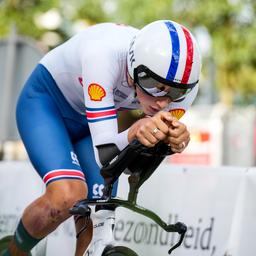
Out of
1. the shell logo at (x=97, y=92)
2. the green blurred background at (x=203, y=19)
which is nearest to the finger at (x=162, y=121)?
the shell logo at (x=97, y=92)

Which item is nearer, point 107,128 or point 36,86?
point 107,128

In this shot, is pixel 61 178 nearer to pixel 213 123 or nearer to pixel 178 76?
pixel 178 76

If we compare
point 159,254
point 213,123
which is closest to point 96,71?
point 159,254

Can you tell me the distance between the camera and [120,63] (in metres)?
4.30

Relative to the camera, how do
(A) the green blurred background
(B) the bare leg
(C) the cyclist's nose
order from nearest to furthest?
1. (C) the cyclist's nose
2. (B) the bare leg
3. (A) the green blurred background

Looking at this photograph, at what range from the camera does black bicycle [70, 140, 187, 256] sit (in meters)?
3.82

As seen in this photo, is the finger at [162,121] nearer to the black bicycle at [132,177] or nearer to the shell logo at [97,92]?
the black bicycle at [132,177]

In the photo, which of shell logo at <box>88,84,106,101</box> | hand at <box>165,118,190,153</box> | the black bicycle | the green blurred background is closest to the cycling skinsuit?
shell logo at <box>88,84,106,101</box>

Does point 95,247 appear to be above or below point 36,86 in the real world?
below

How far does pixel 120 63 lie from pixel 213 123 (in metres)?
9.59

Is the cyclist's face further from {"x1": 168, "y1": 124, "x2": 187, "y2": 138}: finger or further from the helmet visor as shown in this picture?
{"x1": 168, "y1": 124, "x2": 187, "y2": 138}: finger

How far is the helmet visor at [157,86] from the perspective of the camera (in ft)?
13.1

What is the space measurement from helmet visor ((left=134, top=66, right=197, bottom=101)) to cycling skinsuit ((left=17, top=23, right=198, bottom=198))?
21 centimetres

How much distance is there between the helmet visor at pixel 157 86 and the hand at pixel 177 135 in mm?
289
